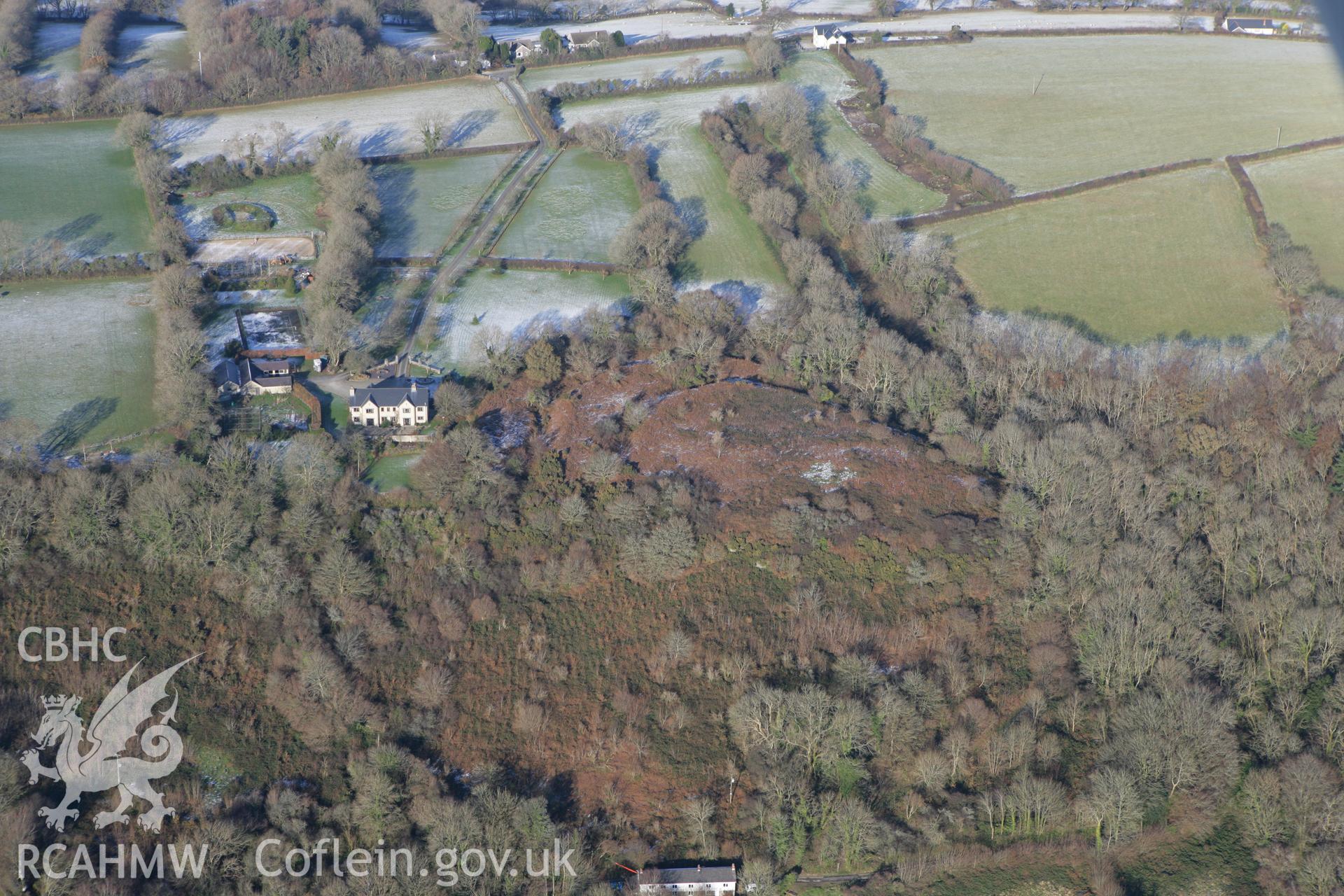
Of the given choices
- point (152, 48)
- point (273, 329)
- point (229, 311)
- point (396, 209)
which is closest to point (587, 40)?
point (396, 209)

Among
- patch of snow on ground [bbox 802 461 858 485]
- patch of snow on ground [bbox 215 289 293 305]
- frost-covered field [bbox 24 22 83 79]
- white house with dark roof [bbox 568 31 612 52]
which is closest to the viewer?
patch of snow on ground [bbox 802 461 858 485]

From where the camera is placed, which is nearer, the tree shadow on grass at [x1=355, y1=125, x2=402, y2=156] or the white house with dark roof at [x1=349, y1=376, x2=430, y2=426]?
the white house with dark roof at [x1=349, y1=376, x2=430, y2=426]

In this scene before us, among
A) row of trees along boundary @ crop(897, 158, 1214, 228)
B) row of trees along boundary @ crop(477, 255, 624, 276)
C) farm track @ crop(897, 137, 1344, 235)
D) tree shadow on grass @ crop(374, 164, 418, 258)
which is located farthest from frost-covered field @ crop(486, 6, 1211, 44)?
row of trees along boundary @ crop(477, 255, 624, 276)

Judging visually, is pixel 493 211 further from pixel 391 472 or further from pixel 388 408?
pixel 391 472

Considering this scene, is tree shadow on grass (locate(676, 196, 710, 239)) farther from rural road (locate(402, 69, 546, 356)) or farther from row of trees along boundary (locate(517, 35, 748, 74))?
row of trees along boundary (locate(517, 35, 748, 74))

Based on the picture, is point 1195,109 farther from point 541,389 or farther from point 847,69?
point 541,389

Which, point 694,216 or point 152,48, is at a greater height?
point 152,48

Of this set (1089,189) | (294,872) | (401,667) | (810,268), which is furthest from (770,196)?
(294,872)
